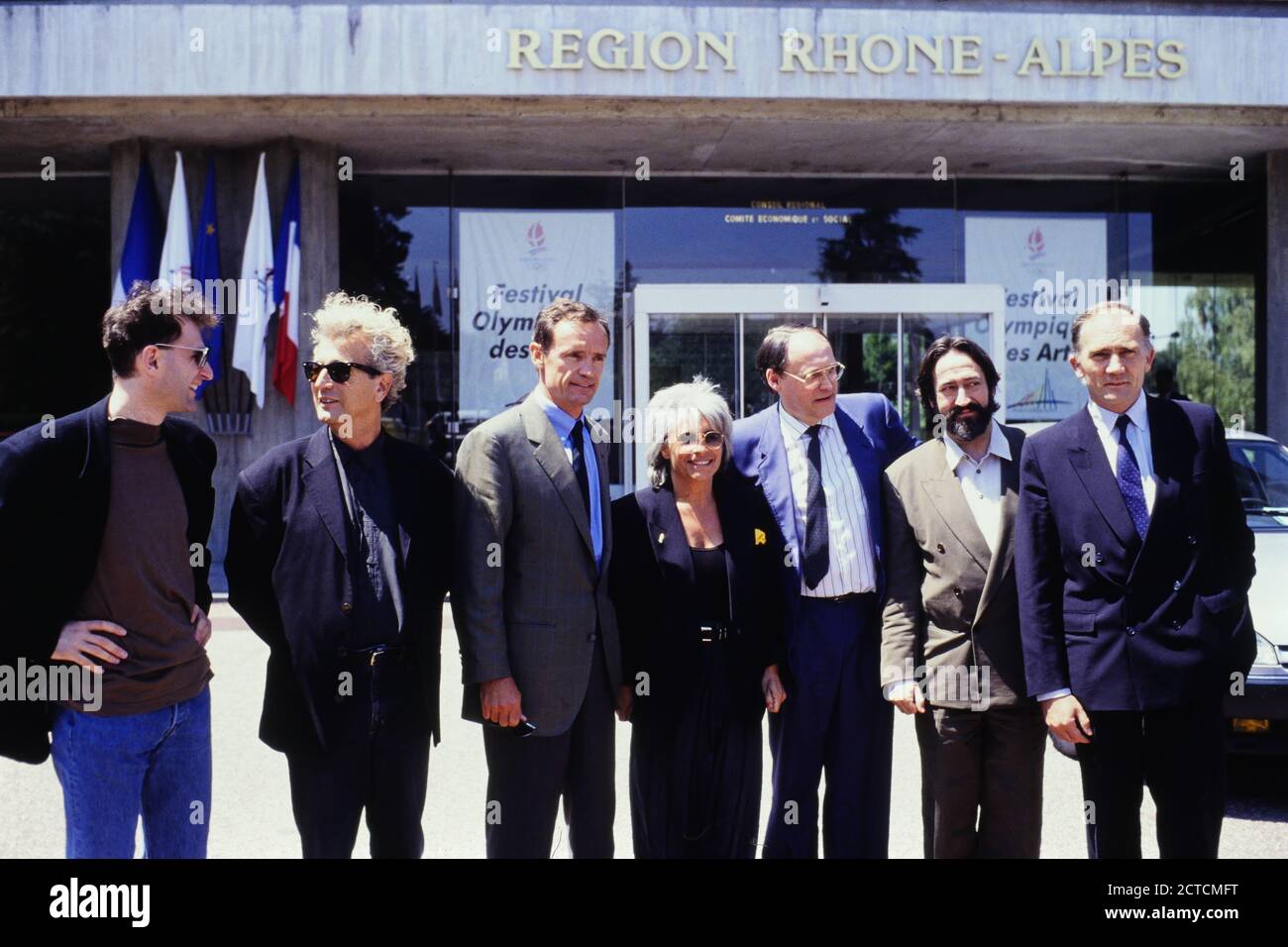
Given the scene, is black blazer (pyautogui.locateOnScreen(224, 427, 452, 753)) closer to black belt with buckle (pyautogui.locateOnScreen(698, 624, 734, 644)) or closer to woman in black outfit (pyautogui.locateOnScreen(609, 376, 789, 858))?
woman in black outfit (pyautogui.locateOnScreen(609, 376, 789, 858))

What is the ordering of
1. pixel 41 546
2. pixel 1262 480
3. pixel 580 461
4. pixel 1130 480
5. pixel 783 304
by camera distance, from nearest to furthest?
pixel 41 546 → pixel 1130 480 → pixel 580 461 → pixel 1262 480 → pixel 783 304

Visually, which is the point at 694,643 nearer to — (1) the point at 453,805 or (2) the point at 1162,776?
(2) the point at 1162,776

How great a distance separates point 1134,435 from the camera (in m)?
3.63

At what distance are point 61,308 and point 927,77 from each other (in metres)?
11.0

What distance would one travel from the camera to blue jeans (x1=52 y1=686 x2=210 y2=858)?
3.05 meters

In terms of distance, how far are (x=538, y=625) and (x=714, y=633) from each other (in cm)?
61

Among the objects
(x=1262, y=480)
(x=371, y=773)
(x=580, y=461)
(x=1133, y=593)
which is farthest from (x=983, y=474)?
(x=1262, y=480)

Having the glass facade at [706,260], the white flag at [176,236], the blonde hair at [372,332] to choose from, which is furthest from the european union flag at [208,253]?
the blonde hair at [372,332]

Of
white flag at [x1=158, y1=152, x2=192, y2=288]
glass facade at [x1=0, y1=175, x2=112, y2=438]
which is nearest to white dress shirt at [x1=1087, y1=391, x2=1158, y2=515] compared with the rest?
white flag at [x1=158, y1=152, x2=192, y2=288]

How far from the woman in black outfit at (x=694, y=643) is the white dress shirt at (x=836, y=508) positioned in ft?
0.77

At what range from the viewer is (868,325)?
13.6 meters

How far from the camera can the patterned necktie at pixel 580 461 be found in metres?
3.78
